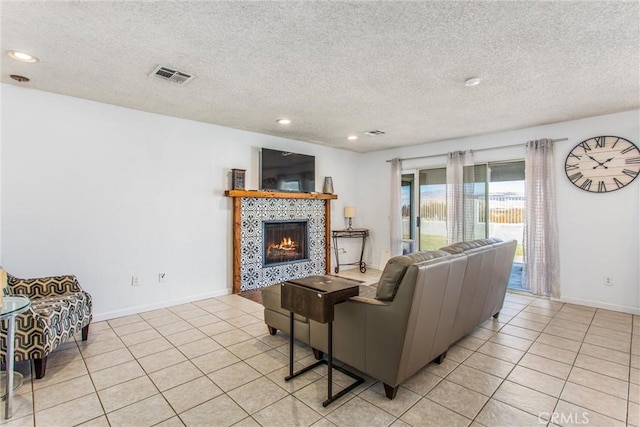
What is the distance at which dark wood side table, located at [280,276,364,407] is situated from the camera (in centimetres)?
204

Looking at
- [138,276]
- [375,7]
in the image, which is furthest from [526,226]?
[138,276]

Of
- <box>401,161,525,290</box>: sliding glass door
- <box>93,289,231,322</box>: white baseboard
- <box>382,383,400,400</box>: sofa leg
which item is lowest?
<box>382,383,400,400</box>: sofa leg

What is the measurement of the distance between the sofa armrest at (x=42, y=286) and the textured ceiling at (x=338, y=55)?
192 cm

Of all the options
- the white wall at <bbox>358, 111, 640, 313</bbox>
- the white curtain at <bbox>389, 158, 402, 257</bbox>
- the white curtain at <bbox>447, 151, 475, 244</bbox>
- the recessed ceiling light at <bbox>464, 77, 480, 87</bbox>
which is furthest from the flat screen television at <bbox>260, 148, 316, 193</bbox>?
the white wall at <bbox>358, 111, 640, 313</bbox>

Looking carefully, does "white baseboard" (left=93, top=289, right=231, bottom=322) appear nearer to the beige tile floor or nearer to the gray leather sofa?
the beige tile floor

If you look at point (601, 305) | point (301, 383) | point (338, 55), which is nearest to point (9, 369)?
point (301, 383)

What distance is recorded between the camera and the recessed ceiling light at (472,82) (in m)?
2.89

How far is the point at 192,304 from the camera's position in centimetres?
423

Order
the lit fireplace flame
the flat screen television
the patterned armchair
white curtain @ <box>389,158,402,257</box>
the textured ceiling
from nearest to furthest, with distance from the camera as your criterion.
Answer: the textured ceiling < the patterned armchair < the flat screen television < the lit fireplace flame < white curtain @ <box>389,158,402,257</box>

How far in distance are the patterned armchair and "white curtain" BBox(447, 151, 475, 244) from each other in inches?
203

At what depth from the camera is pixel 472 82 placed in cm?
294

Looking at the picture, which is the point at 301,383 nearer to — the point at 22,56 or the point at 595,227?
the point at 22,56

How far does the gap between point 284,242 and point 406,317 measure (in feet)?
12.1

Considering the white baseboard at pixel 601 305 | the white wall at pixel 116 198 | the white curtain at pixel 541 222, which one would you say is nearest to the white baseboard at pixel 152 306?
the white wall at pixel 116 198
